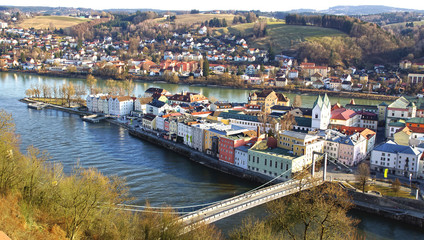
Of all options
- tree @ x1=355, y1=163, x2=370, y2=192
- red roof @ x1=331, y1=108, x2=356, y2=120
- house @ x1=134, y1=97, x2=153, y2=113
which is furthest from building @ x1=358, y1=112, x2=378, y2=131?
house @ x1=134, y1=97, x2=153, y2=113

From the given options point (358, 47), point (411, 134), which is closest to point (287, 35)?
point (358, 47)

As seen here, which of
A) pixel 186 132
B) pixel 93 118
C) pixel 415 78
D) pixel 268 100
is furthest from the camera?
pixel 415 78

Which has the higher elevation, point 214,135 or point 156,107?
point 156,107

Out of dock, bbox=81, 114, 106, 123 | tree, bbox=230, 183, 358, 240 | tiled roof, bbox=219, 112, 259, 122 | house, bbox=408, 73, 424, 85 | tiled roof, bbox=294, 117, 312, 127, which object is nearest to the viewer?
tree, bbox=230, 183, 358, 240

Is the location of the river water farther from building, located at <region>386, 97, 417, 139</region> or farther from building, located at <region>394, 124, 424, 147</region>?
building, located at <region>386, 97, 417, 139</region>

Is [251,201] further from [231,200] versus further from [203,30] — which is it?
[203,30]

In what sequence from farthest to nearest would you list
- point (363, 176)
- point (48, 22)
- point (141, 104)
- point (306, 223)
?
point (48, 22), point (141, 104), point (363, 176), point (306, 223)
